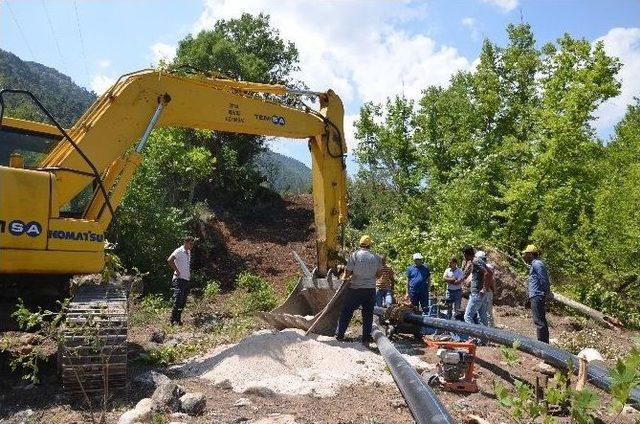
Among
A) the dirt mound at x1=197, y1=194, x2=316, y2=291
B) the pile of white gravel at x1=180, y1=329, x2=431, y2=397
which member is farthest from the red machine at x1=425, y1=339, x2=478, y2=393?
the dirt mound at x1=197, y1=194, x2=316, y2=291

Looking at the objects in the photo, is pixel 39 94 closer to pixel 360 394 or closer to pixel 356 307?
pixel 356 307

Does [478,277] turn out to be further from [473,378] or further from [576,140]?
[576,140]

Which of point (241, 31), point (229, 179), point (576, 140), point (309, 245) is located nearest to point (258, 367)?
point (576, 140)

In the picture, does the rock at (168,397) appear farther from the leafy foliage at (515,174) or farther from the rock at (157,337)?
the leafy foliage at (515,174)

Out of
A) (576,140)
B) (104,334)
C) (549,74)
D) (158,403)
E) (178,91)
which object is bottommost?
(158,403)

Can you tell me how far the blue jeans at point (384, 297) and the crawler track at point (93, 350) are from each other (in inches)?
231

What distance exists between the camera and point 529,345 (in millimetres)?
7359

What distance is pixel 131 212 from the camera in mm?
17328

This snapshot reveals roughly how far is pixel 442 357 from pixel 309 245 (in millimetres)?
17982

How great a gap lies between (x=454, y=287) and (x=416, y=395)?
6.62 m

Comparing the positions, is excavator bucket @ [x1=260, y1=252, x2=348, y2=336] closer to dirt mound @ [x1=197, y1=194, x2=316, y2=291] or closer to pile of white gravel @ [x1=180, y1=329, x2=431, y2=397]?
pile of white gravel @ [x1=180, y1=329, x2=431, y2=397]

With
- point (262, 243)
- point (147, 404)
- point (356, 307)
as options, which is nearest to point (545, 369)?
point (356, 307)

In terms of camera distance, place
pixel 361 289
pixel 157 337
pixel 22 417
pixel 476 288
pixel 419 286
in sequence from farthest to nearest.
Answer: pixel 419 286
pixel 476 288
pixel 157 337
pixel 361 289
pixel 22 417

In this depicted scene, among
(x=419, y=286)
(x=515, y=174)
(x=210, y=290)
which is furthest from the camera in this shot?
(x=515, y=174)
